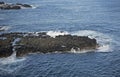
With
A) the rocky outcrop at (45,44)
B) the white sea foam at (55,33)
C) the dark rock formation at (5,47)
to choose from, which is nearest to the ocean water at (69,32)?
the white sea foam at (55,33)

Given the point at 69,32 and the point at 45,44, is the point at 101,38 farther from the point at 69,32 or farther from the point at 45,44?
the point at 45,44

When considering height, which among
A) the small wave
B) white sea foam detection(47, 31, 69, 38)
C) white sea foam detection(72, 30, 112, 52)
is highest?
white sea foam detection(47, 31, 69, 38)

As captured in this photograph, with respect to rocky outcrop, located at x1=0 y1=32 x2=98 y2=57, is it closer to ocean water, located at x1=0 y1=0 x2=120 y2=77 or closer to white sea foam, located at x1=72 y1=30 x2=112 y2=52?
ocean water, located at x1=0 y1=0 x2=120 y2=77

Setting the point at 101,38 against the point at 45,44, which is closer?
the point at 45,44

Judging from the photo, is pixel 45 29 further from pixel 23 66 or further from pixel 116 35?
pixel 23 66

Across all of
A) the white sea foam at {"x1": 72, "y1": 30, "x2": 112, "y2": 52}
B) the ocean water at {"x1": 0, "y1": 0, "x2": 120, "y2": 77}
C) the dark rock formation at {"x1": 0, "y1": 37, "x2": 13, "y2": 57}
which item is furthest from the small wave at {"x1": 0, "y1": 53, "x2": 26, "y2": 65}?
the white sea foam at {"x1": 72, "y1": 30, "x2": 112, "y2": 52}

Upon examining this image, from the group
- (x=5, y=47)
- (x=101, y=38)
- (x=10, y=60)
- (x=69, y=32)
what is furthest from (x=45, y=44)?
(x=101, y=38)

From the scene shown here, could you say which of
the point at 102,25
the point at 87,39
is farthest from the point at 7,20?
the point at 87,39
